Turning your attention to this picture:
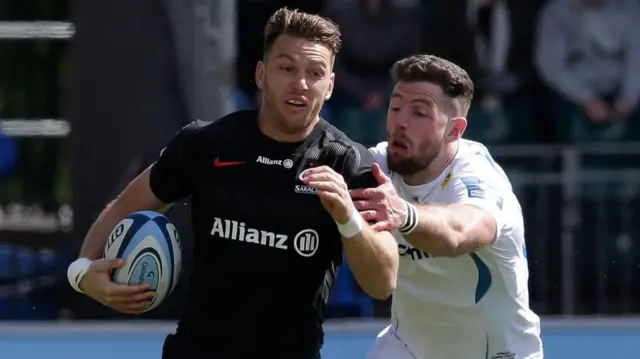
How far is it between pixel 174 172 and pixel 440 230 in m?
0.95

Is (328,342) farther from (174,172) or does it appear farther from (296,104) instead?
(296,104)

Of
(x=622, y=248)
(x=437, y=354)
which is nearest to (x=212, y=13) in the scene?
(x=622, y=248)

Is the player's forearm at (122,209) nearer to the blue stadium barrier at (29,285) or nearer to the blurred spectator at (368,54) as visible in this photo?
the blue stadium barrier at (29,285)

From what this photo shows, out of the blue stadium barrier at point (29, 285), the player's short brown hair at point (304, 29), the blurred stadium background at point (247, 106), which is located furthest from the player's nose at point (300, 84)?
→ the blue stadium barrier at point (29, 285)

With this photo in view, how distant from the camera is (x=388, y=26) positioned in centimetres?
981

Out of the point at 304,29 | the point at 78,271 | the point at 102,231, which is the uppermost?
the point at 304,29

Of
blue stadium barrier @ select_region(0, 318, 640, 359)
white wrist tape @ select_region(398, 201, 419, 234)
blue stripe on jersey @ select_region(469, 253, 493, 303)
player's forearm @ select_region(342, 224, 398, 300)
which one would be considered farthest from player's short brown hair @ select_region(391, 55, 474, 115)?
blue stadium barrier @ select_region(0, 318, 640, 359)

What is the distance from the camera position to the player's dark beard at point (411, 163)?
499 centimetres

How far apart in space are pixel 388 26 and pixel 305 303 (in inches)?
214

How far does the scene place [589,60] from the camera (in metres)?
10.0

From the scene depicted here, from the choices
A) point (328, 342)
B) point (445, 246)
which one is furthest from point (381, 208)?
point (328, 342)

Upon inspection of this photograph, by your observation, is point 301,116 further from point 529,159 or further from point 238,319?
point 529,159

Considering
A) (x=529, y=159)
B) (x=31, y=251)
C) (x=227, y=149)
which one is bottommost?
(x=31, y=251)

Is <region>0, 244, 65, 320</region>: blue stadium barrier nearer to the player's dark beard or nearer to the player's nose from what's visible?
the player's dark beard
